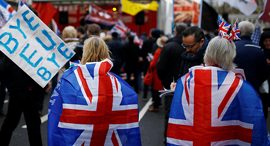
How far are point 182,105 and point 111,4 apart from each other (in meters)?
19.8

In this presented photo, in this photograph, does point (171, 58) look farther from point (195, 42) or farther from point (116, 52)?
point (116, 52)

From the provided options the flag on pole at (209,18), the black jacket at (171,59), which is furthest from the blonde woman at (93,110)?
the flag on pole at (209,18)

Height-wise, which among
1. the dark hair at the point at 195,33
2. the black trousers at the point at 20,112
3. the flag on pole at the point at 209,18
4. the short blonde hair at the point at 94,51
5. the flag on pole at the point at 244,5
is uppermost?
the flag on pole at the point at 244,5

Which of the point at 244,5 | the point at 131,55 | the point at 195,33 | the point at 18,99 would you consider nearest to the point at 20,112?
the point at 18,99

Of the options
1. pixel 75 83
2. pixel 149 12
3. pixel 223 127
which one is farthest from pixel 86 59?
pixel 149 12

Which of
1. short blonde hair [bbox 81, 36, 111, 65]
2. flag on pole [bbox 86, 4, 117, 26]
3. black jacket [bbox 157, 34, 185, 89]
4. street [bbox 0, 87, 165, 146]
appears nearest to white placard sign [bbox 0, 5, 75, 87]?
short blonde hair [bbox 81, 36, 111, 65]

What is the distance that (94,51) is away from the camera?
284cm

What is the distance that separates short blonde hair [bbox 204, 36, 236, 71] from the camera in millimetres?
2355

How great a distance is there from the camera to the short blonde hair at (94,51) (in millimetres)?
2834

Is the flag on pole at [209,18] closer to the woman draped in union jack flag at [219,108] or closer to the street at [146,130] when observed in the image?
the street at [146,130]

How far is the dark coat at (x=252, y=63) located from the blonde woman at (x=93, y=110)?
1.83 metres

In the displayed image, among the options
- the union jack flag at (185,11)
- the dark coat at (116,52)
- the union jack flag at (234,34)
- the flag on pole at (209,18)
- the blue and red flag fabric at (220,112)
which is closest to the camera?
the blue and red flag fabric at (220,112)

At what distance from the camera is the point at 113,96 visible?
8.75 feet

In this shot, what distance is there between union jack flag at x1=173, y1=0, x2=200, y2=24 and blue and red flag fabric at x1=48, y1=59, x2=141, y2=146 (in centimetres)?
711
